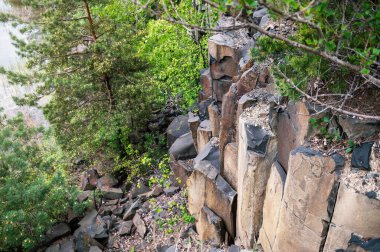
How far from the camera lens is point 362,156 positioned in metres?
3.99

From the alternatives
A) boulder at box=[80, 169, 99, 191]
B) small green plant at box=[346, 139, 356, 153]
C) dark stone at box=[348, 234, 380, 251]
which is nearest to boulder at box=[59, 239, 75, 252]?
boulder at box=[80, 169, 99, 191]

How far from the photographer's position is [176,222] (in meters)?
9.09

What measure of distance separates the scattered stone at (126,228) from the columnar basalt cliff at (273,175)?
2.91m

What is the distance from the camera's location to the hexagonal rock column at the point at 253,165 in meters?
5.62

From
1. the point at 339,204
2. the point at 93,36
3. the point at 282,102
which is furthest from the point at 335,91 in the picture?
the point at 93,36

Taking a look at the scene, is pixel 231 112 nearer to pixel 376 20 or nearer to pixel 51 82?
pixel 376 20

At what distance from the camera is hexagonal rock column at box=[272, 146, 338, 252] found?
166 inches

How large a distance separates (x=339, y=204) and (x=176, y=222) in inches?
229

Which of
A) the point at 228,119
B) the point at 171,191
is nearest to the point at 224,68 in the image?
the point at 228,119

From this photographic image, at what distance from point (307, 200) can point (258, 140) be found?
1496 millimetres

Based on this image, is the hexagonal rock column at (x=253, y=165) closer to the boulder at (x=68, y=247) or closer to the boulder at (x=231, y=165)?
the boulder at (x=231, y=165)

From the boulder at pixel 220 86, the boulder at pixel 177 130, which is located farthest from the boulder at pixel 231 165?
the boulder at pixel 177 130

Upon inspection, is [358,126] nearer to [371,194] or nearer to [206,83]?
[371,194]

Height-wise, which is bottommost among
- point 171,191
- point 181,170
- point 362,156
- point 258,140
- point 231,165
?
point 171,191
